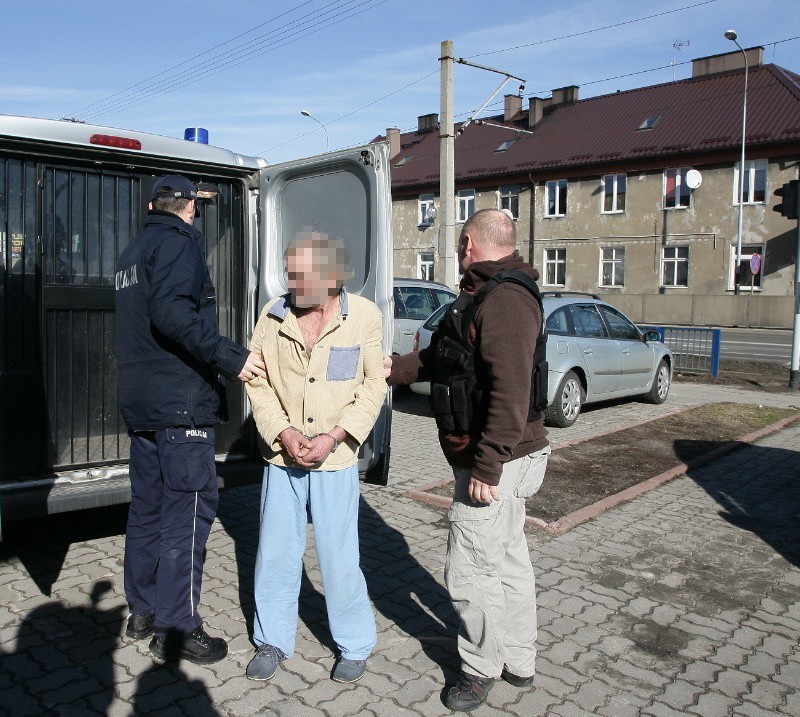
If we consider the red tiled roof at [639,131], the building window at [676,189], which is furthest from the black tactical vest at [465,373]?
the building window at [676,189]

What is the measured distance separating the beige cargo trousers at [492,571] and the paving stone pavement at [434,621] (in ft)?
0.83

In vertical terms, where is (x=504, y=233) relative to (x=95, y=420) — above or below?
above

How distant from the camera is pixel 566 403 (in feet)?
32.0

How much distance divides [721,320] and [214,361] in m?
32.9

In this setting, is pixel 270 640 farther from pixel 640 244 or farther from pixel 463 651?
pixel 640 244

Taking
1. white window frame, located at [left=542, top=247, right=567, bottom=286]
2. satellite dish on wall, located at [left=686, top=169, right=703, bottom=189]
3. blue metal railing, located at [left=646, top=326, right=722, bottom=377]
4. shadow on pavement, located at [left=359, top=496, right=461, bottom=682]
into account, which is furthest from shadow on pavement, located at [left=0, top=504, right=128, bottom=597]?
white window frame, located at [left=542, top=247, right=567, bottom=286]

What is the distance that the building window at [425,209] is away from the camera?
43.8m

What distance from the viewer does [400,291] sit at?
12.2 metres

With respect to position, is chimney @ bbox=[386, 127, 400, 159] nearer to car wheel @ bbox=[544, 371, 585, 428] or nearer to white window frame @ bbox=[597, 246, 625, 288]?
white window frame @ bbox=[597, 246, 625, 288]

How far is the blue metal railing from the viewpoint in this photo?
14930 millimetres

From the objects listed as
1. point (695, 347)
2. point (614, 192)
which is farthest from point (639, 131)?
point (695, 347)

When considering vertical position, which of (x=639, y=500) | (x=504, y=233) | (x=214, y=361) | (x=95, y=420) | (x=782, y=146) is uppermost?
(x=782, y=146)

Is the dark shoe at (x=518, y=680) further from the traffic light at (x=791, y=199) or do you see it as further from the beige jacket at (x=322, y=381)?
the traffic light at (x=791, y=199)

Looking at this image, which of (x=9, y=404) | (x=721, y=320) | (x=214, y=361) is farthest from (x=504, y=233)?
(x=721, y=320)
